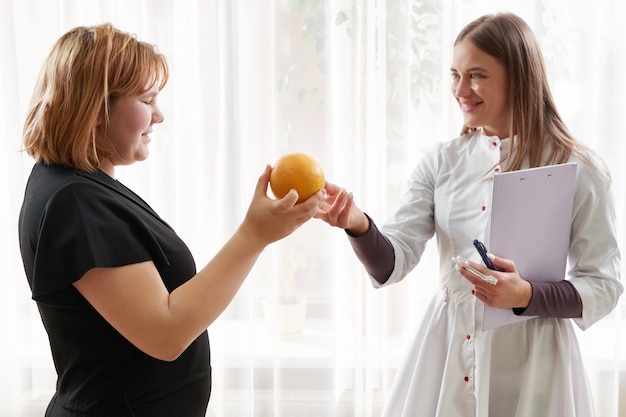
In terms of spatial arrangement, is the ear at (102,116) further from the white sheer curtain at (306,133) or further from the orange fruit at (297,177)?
the white sheer curtain at (306,133)

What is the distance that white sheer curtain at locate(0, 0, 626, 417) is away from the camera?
2117 millimetres

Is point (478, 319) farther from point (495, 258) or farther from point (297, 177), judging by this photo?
point (297, 177)

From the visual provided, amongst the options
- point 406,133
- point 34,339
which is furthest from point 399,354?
point 34,339

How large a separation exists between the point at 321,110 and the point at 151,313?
1356mm

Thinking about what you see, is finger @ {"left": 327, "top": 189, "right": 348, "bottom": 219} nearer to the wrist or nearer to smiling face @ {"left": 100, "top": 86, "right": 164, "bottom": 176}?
the wrist

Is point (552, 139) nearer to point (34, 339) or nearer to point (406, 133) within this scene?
point (406, 133)

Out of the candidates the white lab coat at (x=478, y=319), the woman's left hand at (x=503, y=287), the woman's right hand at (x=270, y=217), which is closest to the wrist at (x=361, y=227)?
the white lab coat at (x=478, y=319)

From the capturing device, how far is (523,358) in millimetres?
1393

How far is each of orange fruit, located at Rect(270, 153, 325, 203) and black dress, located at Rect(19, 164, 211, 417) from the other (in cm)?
21

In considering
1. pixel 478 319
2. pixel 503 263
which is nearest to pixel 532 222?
pixel 503 263

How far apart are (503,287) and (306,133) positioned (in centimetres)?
113

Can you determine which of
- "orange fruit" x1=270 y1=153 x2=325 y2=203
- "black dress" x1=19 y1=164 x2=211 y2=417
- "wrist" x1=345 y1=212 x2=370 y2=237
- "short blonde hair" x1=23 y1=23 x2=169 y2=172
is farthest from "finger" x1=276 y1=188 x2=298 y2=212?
"wrist" x1=345 y1=212 x2=370 y2=237

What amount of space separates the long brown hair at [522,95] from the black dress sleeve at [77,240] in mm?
860

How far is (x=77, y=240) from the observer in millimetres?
973
